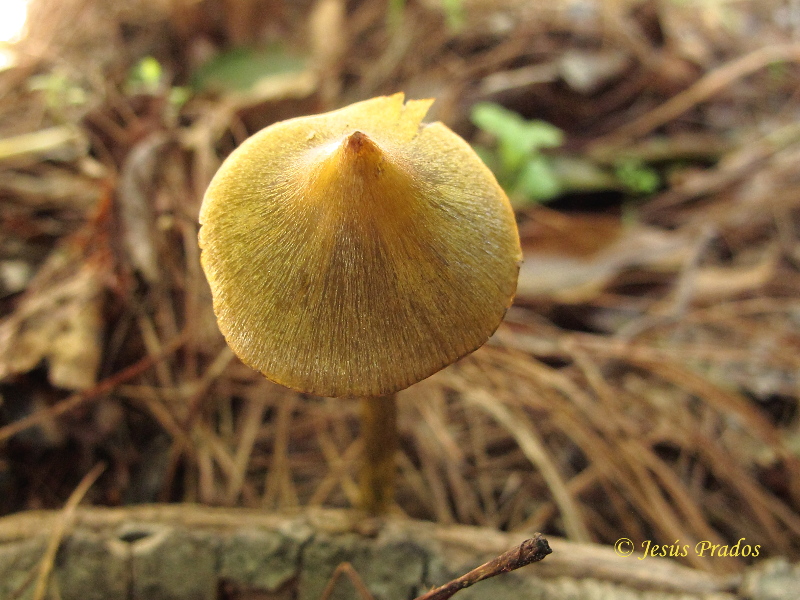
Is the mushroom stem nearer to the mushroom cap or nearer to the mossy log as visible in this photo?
the mossy log

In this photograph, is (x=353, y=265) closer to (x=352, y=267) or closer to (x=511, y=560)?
(x=352, y=267)

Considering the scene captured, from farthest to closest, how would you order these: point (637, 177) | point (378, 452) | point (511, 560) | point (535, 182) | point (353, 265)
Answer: point (637, 177) < point (535, 182) < point (378, 452) < point (353, 265) < point (511, 560)

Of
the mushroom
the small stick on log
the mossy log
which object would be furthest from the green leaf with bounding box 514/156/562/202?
the small stick on log

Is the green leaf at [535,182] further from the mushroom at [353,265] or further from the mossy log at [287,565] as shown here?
the mossy log at [287,565]

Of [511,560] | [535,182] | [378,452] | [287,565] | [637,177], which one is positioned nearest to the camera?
[511,560]

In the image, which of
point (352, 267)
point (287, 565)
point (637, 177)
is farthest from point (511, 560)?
point (637, 177)

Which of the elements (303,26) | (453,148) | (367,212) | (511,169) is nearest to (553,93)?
(511,169)

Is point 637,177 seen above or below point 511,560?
above
